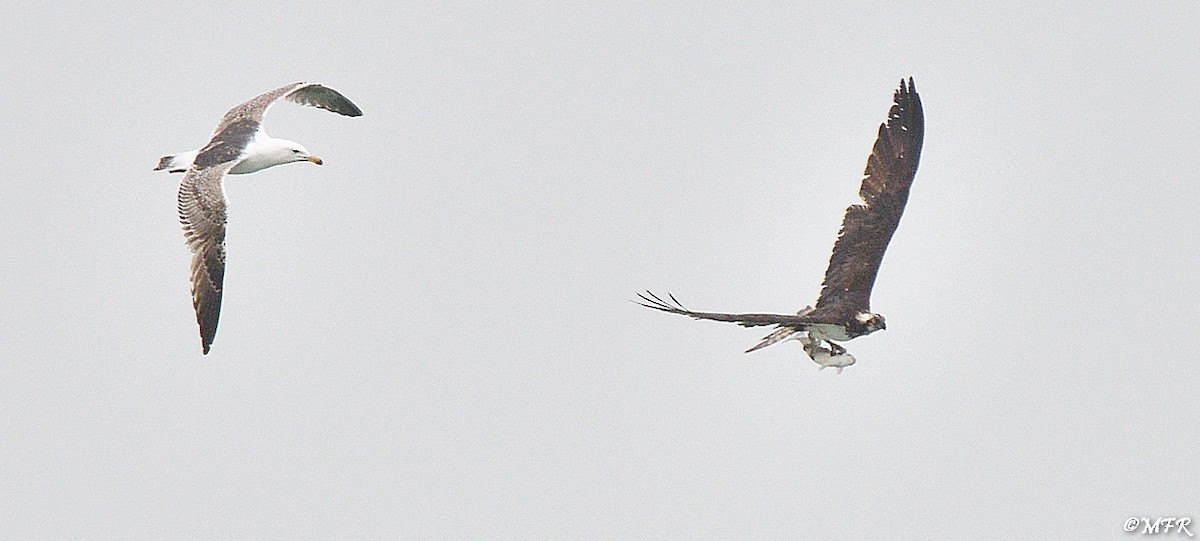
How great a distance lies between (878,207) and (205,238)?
380 inches

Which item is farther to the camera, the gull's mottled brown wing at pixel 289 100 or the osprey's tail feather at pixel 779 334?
the gull's mottled brown wing at pixel 289 100

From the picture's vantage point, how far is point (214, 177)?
102 ft

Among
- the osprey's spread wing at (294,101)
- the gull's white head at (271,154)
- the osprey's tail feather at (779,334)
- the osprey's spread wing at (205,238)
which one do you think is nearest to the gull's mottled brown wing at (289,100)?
the osprey's spread wing at (294,101)

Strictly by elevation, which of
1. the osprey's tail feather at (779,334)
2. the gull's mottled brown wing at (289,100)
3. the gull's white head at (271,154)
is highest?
the gull's mottled brown wing at (289,100)

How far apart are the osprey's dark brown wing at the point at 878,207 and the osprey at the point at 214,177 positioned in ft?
26.8

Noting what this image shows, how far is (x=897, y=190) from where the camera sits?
2967 centimetres

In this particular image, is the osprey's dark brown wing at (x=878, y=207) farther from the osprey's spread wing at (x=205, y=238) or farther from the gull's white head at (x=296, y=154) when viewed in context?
the osprey's spread wing at (x=205, y=238)

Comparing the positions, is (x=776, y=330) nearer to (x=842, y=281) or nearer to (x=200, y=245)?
(x=842, y=281)

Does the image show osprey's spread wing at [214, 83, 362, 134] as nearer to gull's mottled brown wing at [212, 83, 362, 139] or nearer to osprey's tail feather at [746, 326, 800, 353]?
gull's mottled brown wing at [212, 83, 362, 139]

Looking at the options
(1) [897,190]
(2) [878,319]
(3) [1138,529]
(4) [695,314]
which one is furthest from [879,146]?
(3) [1138,529]

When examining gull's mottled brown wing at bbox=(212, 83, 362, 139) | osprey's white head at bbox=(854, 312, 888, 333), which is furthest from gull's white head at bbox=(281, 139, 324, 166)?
osprey's white head at bbox=(854, 312, 888, 333)

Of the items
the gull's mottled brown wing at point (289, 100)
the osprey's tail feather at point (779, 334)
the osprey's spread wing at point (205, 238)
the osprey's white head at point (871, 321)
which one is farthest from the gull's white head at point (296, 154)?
the osprey's white head at point (871, 321)

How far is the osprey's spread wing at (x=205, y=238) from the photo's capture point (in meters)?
30.9

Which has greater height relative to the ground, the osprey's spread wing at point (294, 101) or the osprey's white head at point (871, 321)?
the osprey's spread wing at point (294, 101)
